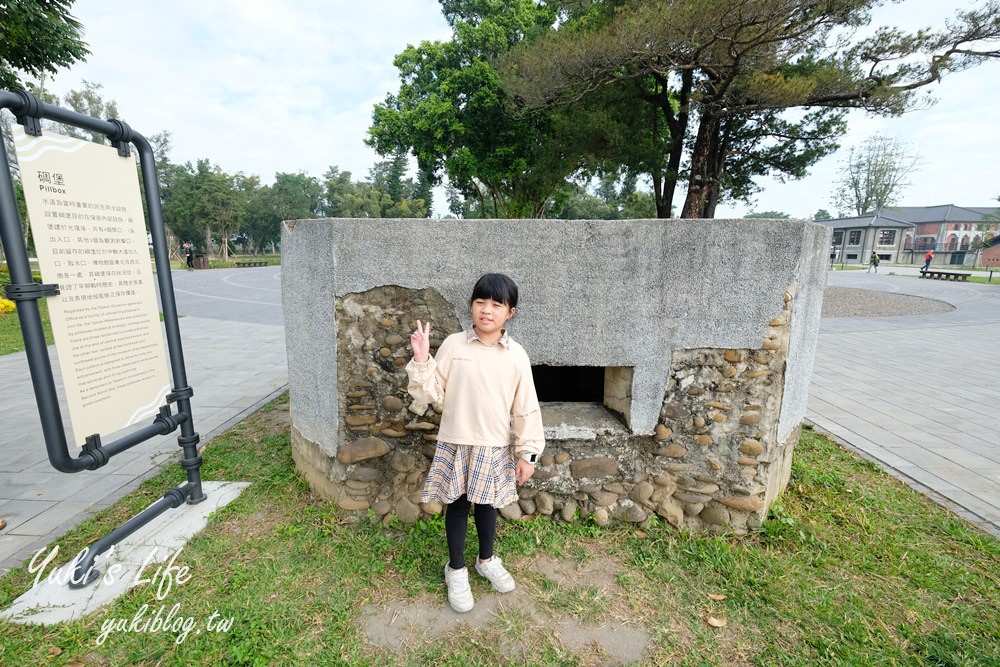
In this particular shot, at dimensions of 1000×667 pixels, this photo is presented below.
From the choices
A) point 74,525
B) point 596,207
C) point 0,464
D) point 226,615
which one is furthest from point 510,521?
point 596,207

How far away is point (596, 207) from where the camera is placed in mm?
43781

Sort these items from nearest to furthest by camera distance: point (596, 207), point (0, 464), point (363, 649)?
point (363, 649), point (0, 464), point (596, 207)

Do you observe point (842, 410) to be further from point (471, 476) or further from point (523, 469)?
point (471, 476)

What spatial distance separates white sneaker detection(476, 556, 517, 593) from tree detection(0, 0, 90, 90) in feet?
41.0

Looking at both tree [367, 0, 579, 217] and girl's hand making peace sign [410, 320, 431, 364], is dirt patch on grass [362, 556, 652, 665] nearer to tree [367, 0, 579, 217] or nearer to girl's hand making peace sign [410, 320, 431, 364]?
girl's hand making peace sign [410, 320, 431, 364]

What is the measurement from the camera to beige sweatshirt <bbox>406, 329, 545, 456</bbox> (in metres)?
2.21

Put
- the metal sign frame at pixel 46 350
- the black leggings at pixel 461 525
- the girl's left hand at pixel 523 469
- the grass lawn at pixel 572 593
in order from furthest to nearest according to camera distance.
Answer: the black leggings at pixel 461 525 → the girl's left hand at pixel 523 469 → the grass lawn at pixel 572 593 → the metal sign frame at pixel 46 350

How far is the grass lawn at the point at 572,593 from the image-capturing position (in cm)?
214

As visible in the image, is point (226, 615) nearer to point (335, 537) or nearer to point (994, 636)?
point (335, 537)

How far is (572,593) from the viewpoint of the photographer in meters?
2.49

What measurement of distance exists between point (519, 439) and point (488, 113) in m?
16.4

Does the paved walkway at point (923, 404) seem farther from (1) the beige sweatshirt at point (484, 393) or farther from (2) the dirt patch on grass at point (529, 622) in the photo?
(1) the beige sweatshirt at point (484, 393)

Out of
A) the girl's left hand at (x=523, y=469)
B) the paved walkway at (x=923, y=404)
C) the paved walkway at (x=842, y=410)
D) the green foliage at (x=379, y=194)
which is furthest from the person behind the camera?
the green foliage at (x=379, y=194)

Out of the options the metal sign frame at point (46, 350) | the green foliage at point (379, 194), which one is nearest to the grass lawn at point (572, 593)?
the metal sign frame at point (46, 350)
